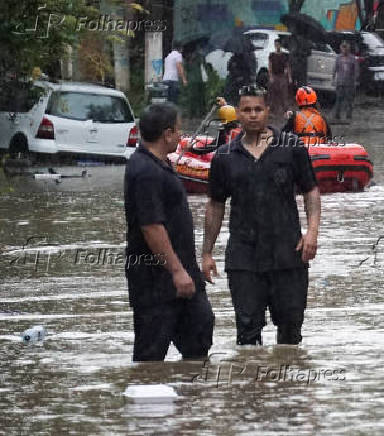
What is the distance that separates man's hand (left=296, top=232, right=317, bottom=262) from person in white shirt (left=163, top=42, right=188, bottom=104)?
90.6ft

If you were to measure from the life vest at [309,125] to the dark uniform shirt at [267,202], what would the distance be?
12.1 meters

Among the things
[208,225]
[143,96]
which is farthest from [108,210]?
[143,96]

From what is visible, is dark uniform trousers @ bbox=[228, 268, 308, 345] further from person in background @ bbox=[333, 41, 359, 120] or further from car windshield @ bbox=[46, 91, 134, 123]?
person in background @ bbox=[333, 41, 359, 120]

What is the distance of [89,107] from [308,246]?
17.8 m

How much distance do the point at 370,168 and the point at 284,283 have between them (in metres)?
13.3

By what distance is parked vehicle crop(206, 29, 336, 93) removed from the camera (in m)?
38.8

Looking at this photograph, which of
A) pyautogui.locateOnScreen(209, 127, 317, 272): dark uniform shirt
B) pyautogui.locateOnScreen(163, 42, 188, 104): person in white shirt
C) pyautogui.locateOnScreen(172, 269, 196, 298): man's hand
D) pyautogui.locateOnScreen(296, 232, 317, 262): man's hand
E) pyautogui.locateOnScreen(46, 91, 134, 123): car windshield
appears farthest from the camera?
pyautogui.locateOnScreen(163, 42, 188, 104): person in white shirt

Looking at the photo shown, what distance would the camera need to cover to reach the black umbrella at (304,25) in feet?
139

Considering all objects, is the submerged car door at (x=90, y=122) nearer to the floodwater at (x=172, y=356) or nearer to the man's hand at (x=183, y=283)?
the floodwater at (x=172, y=356)

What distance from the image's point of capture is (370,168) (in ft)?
73.6

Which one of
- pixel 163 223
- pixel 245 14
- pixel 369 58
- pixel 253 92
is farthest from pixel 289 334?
pixel 245 14

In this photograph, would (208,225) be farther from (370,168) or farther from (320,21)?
(320,21)

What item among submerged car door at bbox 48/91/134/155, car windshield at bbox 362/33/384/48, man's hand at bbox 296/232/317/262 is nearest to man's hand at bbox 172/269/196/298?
man's hand at bbox 296/232/317/262

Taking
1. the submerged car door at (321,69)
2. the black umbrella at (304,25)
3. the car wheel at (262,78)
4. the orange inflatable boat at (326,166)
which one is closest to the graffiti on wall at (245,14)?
the black umbrella at (304,25)
